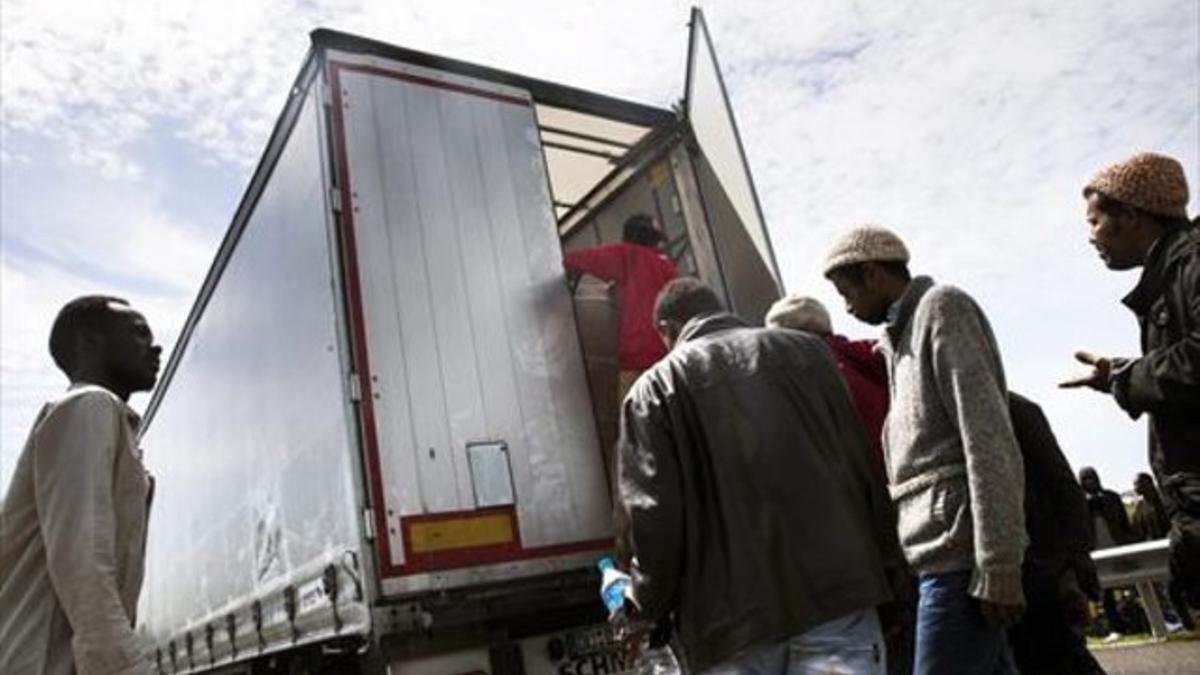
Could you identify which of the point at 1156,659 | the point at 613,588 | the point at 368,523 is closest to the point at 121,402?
the point at 368,523

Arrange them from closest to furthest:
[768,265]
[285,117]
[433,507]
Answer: [433,507]
[285,117]
[768,265]

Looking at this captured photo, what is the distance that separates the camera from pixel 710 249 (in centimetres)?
515

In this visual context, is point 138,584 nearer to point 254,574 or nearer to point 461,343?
point 461,343

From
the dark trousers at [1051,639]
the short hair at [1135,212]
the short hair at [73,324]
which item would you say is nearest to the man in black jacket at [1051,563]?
the dark trousers at [1051,639]

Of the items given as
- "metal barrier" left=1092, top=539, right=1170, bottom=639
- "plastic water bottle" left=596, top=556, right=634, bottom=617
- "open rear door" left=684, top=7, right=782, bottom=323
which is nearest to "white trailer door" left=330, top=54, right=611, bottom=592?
"plastic water bottle" left=596, top=556, right=634, bottom=617

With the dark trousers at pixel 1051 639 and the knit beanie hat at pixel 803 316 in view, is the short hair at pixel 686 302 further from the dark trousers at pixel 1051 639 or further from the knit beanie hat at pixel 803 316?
the dark trousers at pixel 1051 639

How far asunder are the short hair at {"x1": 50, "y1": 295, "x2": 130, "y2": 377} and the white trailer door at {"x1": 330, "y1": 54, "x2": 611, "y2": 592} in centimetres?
106

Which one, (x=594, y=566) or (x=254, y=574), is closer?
(x=594, y=566)

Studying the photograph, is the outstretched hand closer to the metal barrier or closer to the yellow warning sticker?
the yellow warning sticker

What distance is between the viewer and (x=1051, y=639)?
2.61m

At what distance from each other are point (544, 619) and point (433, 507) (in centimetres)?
60

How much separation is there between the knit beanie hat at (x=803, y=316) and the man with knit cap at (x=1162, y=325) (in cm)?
123

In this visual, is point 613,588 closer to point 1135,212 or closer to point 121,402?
point 121,402

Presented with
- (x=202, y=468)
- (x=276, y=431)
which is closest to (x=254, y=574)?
(x=276, y=431)
